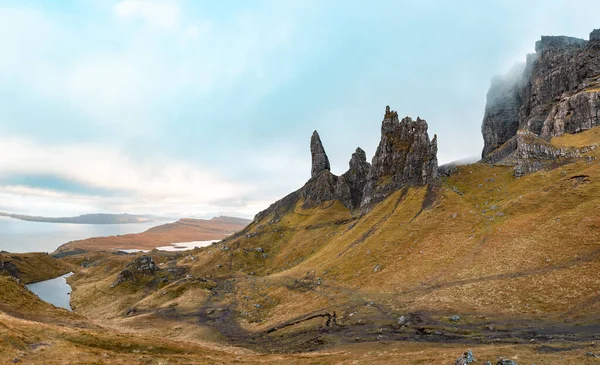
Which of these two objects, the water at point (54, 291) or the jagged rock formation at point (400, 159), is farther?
the water at point (54, 291)

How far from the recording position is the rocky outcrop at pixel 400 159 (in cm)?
14000

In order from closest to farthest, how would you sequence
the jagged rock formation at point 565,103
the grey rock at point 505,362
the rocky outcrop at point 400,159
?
the grey rock at point 505,362 < the jagged rock formation at point 565,103 < the rocky outcrop at point 400,159

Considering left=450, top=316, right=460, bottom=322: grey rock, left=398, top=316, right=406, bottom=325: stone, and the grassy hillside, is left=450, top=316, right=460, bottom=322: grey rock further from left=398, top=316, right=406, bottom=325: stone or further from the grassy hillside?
left=398, top=316, right=406, bottom=325: stone

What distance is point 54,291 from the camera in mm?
171750

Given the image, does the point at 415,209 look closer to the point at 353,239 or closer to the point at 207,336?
the point at 353,239

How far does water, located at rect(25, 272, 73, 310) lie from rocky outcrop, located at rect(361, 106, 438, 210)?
165 metres

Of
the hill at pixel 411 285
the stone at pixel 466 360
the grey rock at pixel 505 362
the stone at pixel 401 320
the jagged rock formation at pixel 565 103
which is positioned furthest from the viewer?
the jagged rock formation at pixel 565 103

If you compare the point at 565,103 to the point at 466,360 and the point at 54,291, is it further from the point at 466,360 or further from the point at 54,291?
the point at 54,291

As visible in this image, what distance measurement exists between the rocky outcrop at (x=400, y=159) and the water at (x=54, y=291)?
16542cm

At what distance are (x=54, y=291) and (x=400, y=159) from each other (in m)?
214

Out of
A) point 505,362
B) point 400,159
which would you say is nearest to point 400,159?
point 400,159

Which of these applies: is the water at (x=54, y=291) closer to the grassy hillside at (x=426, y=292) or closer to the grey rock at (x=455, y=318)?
the grassy hillside at (x=426, y=292)

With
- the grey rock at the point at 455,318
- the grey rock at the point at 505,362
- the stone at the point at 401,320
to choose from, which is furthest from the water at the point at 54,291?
the grey rock at the point at 505,362

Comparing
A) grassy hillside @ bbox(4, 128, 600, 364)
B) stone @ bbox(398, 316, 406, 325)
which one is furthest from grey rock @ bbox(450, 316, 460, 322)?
stone @ bbox(398, 316, 406, 325)
